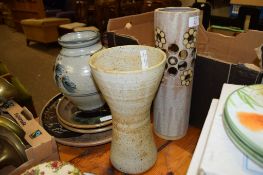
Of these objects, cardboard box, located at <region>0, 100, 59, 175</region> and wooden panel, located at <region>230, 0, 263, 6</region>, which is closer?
cardboard box, located at <region>0, 100, 59, 175</region>

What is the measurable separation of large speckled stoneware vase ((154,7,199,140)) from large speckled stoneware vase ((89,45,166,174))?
0.05m

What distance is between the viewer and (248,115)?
0.32 meters

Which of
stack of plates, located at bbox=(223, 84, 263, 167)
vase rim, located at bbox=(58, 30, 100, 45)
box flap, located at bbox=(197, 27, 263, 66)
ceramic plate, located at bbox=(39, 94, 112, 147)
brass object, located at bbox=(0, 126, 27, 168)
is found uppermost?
vase rim, located at bbox=(58, 30, 100, 45)

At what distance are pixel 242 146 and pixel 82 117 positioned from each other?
43 centimetres

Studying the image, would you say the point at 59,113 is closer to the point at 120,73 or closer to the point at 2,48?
the point at 120,73

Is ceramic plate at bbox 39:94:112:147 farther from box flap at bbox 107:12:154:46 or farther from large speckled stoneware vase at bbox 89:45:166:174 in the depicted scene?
box flap at bbox 107:12:154:46

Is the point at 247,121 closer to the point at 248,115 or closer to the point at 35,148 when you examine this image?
the point at 248,115

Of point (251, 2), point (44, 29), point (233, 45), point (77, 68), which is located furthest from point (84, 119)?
point (44, 29)

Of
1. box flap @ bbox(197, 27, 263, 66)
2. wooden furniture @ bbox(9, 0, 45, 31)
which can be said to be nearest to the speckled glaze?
box flap @ bbox(197, 27, 263, 66)

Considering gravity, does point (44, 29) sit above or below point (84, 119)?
below

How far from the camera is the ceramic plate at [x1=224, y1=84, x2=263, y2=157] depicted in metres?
0.28

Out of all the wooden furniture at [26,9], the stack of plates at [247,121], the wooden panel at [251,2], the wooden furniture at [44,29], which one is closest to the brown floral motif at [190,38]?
the stack of plates at [247,121]

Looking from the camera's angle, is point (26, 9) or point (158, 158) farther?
point (26, 9)

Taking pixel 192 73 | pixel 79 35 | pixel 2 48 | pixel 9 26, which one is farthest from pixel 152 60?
pixel 9 26
